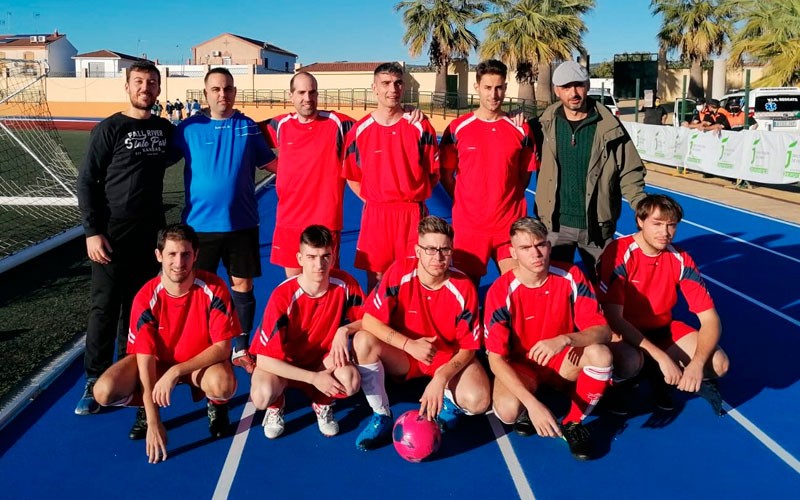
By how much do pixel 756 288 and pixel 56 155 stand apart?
15.7 meters

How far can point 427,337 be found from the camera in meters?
4.09

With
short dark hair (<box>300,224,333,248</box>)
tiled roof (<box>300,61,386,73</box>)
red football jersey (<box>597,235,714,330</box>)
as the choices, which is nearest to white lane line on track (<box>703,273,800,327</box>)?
red football jersey (<box>597,235,714,330</box>)

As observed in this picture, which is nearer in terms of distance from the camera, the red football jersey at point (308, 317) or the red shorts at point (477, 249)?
the red football jersey at point (308, 317)

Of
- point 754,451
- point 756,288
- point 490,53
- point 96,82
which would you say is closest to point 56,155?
point 756,288

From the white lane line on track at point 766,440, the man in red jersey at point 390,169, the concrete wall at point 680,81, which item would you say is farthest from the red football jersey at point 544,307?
the concrete wall at point 680,81

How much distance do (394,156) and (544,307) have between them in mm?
1406

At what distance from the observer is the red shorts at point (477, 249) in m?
4.62

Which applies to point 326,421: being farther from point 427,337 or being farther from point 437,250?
point 437,250

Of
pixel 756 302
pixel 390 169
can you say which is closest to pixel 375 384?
pixel 390 169

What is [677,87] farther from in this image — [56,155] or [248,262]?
[248,262]

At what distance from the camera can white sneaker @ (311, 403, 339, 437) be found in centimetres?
395

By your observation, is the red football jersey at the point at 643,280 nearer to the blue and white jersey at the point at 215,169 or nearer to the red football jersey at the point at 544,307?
the red football jersey at the point at 544,307

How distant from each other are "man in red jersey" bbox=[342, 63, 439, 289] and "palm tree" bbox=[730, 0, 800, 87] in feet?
49.4

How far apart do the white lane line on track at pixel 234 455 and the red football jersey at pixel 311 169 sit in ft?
4.31
